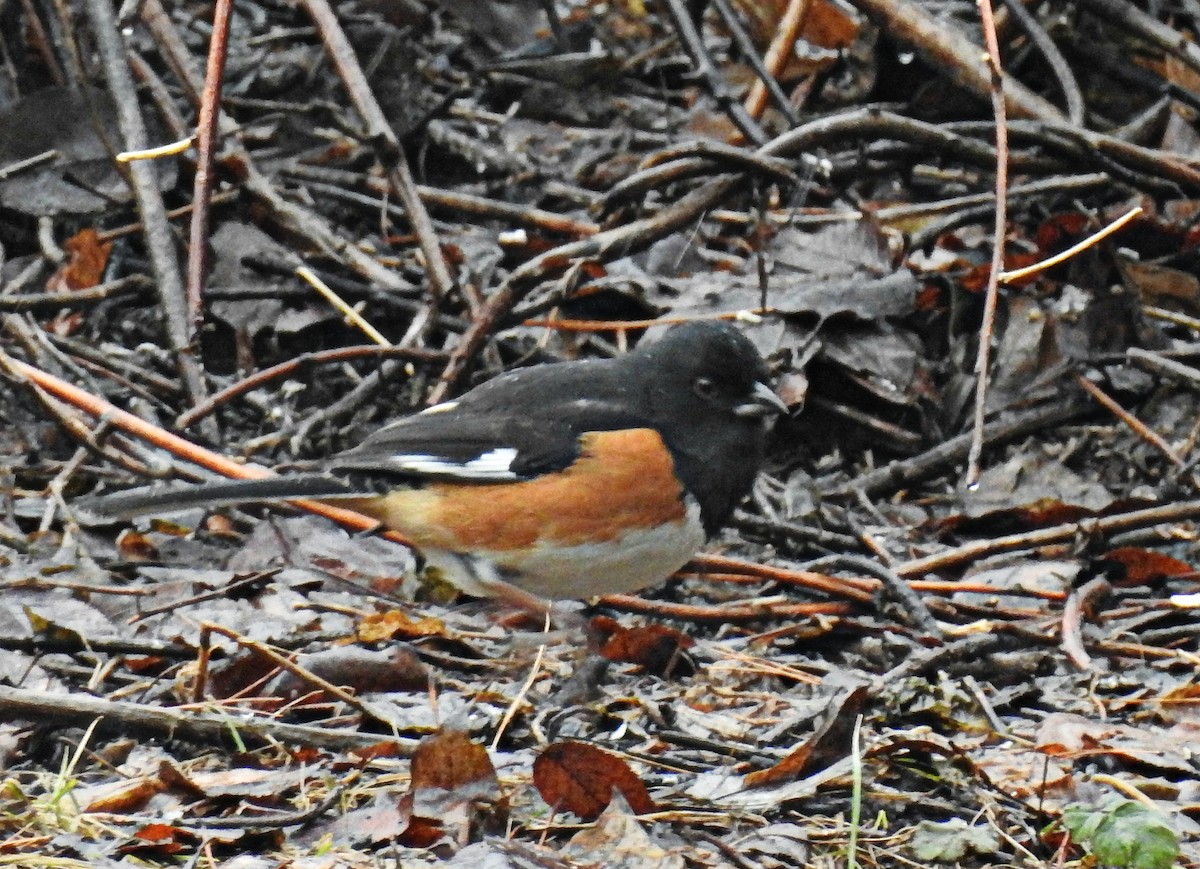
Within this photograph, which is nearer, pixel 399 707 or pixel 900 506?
pixel 399 707

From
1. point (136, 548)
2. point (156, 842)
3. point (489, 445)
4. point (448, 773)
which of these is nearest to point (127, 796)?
point (156, 842)

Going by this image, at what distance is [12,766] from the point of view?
8.39 ft

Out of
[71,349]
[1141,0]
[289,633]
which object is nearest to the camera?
[289,633]

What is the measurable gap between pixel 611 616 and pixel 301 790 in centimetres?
131

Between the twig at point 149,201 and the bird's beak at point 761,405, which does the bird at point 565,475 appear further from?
the twig at point 149,201

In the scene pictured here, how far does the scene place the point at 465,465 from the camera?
334cm

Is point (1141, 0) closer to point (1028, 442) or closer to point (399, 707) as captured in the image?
point (1028, 442)

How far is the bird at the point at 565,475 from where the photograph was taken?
10.5 ft

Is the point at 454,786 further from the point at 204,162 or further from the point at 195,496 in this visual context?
the point at 204,162

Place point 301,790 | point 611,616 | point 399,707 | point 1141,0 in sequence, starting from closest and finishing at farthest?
point 301,790, point 399,707, point 611,616, point 1141,0

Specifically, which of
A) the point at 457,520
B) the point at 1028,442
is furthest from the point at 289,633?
the point at 1028,442

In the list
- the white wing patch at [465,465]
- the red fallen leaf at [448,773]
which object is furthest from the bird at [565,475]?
the red fallen leaf at [448,773]

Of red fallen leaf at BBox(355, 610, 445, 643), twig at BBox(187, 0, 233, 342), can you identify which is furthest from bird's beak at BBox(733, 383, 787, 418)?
twig at BBox(187, 0, 233, 342)

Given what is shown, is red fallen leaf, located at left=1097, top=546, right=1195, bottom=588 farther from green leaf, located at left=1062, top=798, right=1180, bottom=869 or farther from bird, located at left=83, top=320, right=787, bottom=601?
green leaf, located at left=1062, top=798, right=1180, bottom=869
